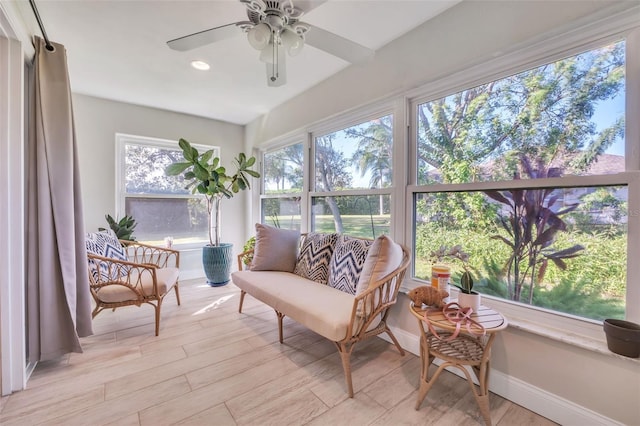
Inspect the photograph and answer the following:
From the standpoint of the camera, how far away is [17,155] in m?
1.55

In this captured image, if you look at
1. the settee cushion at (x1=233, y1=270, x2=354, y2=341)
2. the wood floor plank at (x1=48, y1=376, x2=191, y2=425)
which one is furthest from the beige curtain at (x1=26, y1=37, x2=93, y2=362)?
the settee cushion at (x1=233, y1=270, x2=354, y2=341)

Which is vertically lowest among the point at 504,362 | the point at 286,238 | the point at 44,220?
the point at 504,362

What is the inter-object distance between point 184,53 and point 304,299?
2.39 meters

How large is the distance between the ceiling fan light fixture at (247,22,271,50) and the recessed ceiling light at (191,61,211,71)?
1.40 metres

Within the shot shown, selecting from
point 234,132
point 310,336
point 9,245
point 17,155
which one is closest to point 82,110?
point 234,132

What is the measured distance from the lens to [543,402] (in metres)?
1.43

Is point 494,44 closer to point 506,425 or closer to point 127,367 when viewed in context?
point 506,425

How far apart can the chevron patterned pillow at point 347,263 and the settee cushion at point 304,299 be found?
3.1 inches

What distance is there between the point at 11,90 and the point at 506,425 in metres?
3.30

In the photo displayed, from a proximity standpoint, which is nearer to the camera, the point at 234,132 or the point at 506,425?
the point at 506,425

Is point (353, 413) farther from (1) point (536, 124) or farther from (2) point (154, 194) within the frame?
(2) point (154, 194)

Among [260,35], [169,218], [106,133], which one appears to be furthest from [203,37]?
[169,218]

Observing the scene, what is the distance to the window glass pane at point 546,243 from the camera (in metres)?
1.33

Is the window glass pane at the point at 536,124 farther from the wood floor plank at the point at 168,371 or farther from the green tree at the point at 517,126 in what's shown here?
the wood floor plank at the point at 168,371
